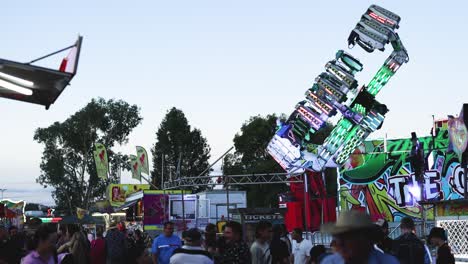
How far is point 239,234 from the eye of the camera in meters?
11.5

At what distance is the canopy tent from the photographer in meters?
9.32

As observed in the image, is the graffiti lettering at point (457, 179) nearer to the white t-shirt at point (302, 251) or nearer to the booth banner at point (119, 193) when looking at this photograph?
the booth banner at point (119, 193)

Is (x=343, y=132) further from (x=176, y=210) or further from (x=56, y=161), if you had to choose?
(x=56, y=161)

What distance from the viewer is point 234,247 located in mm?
11398

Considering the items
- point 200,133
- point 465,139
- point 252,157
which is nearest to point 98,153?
point 252,157

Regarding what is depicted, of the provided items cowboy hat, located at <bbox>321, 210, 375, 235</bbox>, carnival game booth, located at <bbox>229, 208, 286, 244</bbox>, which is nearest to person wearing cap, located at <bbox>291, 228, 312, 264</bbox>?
cowboy hat, located at <bbox>321, 210, 375, 235</bbox>

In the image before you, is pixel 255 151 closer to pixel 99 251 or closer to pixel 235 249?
pixel 99 251

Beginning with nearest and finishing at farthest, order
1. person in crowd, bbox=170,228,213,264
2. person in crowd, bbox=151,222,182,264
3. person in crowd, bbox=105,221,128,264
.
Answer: person in crowd, bbox=170,228,213,264
person in crowd, bbox=151,222,182,264
person in crowd, bbox=105,221,128,264

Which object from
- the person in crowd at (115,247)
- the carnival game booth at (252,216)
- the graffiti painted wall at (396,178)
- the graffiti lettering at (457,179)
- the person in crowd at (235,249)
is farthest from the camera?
the graffiti painted wall at (396,178)

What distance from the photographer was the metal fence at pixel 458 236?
1747 centimetres

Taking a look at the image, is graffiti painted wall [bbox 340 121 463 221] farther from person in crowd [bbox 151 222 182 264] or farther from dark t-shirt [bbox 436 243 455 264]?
dark t-shirt [bbox 436 243 455 264]

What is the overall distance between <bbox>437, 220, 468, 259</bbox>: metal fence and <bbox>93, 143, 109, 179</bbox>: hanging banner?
50.8 meters

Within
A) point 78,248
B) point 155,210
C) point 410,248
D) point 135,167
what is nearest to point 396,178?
point 155,210

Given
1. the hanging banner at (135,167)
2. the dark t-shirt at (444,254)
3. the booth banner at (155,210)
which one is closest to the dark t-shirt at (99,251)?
the dark t-shirt at (444,254)
